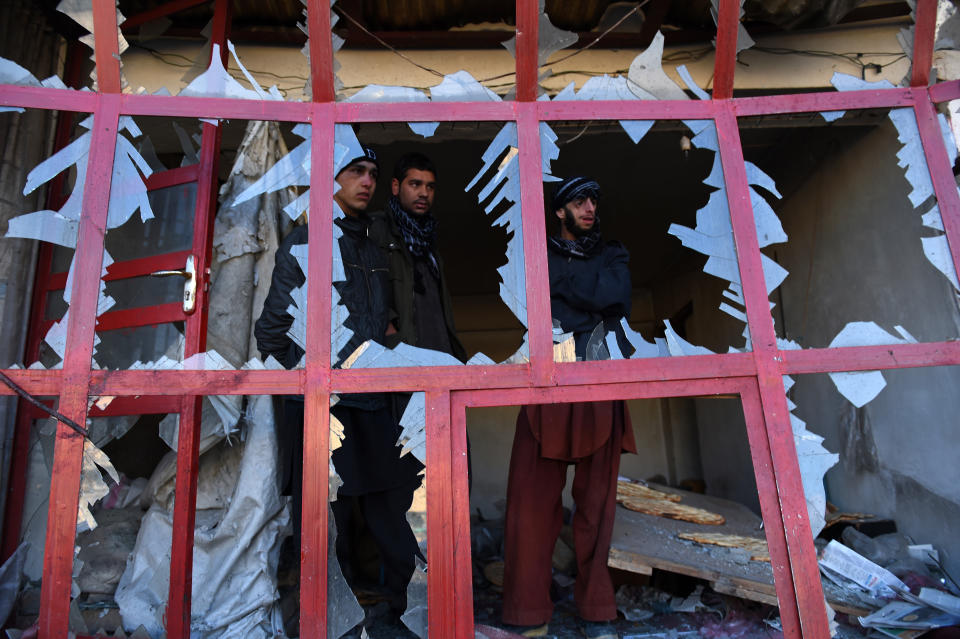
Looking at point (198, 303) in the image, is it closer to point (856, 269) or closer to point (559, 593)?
point (559, 593)

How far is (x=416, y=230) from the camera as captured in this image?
8.73 feet

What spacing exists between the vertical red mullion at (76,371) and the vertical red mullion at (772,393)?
1977 millimetres

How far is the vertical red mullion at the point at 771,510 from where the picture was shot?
5.67 feet

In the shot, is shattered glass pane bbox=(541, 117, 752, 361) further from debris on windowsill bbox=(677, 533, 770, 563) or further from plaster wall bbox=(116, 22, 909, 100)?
debris on windowsill bbox=(677, 533, 770, 563)

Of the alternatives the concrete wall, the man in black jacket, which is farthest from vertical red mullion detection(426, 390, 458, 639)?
the concrete wall

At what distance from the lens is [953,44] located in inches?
83.2

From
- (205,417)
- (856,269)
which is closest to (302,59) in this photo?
(205,417)

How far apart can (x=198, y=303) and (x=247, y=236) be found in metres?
0.39

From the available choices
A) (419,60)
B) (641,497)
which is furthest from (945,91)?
(641,497)

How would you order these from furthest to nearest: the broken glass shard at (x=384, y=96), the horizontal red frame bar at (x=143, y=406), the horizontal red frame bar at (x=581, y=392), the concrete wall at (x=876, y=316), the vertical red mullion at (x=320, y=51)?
1. the concrete wall at (x=876, y=316)
2. the horizontal red frame bar at (x=143, y=406)
3. the broken glass shard at (x=384, y=96)
4. the vertical red mullion at (x=320, y=51)
5. the horizontal red frame bar at (x=581, y=392)

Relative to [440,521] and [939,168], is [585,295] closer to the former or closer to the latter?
[440,521]

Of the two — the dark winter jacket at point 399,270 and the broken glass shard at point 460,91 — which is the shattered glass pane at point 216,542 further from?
the broken glass shard at point 460,91

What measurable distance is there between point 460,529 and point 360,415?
741 mm

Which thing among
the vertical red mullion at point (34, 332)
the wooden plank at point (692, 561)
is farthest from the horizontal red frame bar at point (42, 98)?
the wooden plank at point (692, 561)
